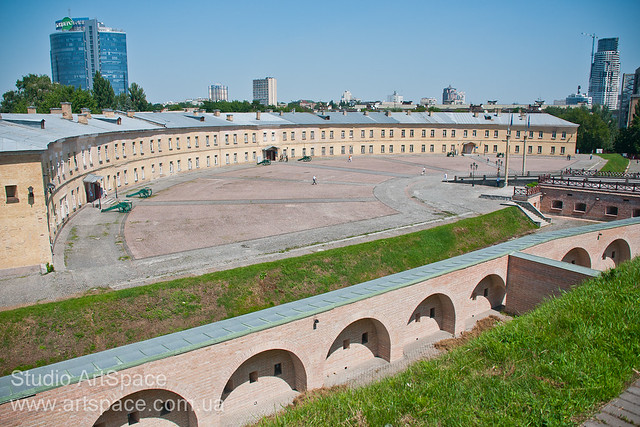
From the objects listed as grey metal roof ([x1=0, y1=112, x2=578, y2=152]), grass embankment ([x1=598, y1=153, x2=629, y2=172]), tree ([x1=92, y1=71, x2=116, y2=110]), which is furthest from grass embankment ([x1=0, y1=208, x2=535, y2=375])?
tree ([x1=92, y1=71, x2=116, y2=110])

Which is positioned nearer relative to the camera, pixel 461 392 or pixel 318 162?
pixel 461 392

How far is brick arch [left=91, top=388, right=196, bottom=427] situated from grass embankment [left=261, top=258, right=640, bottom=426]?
284 cm

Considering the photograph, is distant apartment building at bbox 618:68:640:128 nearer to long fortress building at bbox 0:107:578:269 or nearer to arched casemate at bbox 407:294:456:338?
long fortress building at bbox 0:107:578:269

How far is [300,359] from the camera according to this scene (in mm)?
15266

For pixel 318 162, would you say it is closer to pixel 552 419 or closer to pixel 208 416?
pixel 208 416

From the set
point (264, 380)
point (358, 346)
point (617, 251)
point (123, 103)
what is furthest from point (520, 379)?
point (123, 103)

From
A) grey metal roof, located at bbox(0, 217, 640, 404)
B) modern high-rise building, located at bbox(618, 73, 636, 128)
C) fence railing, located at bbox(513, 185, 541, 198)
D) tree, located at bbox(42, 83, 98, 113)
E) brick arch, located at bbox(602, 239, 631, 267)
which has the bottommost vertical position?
brick arch, located at bbox(602, 239, 631, 267)

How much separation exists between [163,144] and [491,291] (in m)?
39.8

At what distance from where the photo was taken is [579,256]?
25.0 m

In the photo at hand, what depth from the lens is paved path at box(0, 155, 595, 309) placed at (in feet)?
75.0

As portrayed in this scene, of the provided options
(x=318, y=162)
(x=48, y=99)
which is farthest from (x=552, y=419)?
(x=48, y=99)

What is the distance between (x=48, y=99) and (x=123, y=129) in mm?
31275

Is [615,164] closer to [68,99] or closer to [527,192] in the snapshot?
[527,192]

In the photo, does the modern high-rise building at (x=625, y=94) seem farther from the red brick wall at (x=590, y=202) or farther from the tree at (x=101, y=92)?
the tree at (x=101, y=92)
